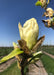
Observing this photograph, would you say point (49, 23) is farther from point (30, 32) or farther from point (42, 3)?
point (30, 32)

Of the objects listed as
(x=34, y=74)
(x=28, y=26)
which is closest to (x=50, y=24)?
(x=28, y=26)

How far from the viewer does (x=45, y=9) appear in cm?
72

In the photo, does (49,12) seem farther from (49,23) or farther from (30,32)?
(30,32)

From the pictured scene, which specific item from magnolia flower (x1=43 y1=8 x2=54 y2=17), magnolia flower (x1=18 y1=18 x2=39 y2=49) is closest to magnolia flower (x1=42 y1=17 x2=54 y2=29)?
magnolia flower (x1=43 y1=8 x2=54 y2=17)

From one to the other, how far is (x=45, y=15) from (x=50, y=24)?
71 millimetres

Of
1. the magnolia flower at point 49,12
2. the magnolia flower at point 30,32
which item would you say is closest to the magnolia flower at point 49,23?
the magnolia flower at point 49,12

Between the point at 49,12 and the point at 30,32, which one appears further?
the point at 49,12

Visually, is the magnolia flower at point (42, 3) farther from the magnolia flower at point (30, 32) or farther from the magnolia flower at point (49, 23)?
the magnolia flower at point (30, 32)

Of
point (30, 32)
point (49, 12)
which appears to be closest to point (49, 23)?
point (49, 12)

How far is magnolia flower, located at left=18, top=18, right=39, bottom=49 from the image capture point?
0.46 metres

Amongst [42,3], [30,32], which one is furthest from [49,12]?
[30,32]

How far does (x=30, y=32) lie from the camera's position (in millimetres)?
461

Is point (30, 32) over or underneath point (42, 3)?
underneath

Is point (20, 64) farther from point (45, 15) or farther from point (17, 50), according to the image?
point (45, 15)
